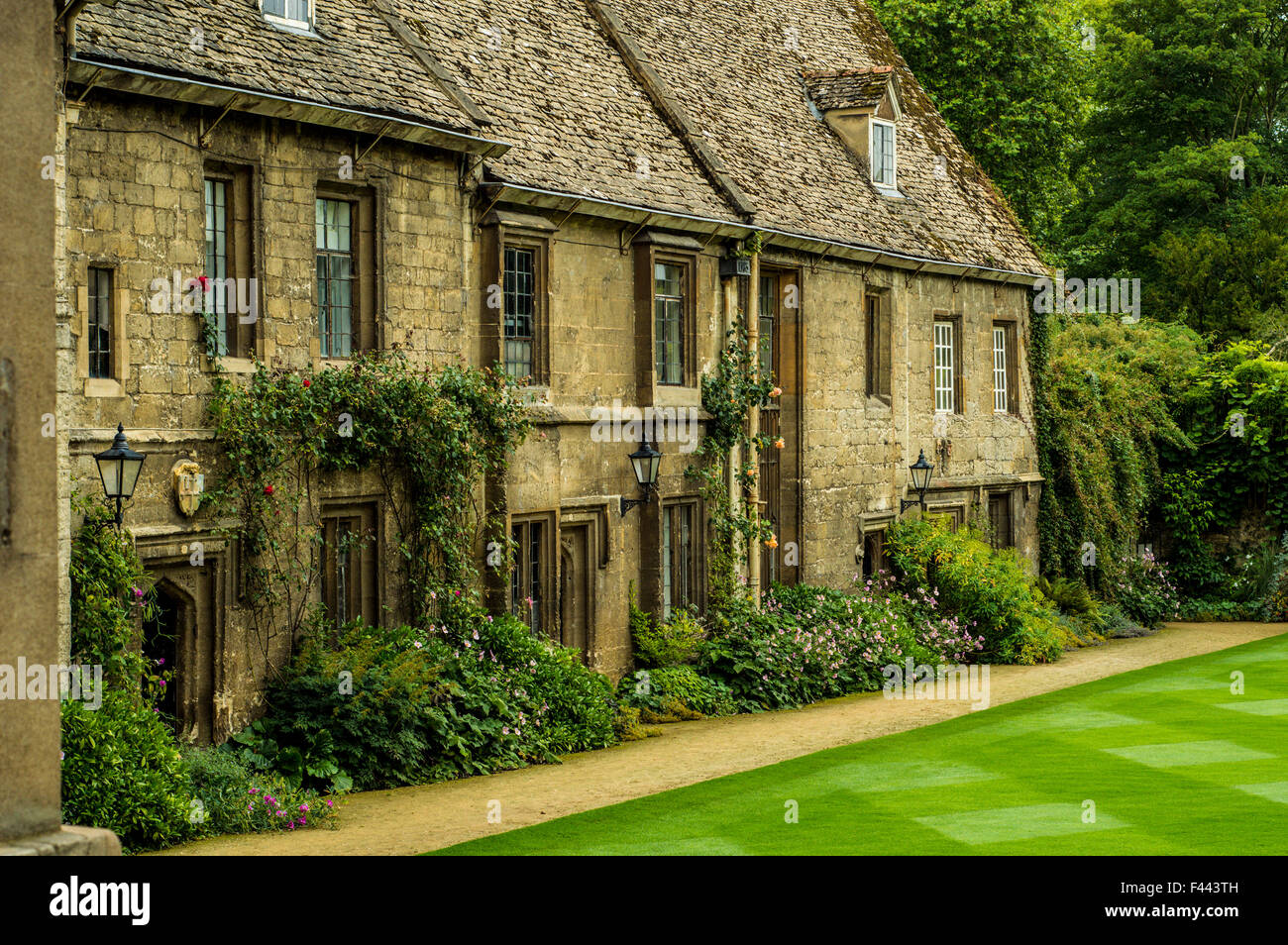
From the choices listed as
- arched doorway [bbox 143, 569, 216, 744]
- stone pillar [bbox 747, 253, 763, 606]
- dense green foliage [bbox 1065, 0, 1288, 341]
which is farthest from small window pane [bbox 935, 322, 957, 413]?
arched doorway [bbox 143, 569, 216, 744]

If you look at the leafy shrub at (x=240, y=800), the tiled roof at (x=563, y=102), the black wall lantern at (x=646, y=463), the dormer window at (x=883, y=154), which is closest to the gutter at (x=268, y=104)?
the tiled roof at (x=563, y=102)

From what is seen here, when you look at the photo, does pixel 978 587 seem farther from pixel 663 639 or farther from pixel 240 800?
pixel 240 800

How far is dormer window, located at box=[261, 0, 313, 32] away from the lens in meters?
15.4

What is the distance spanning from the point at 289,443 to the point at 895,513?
13243 millimetres

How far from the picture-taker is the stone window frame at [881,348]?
25312 mm

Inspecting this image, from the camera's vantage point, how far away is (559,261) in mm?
18484

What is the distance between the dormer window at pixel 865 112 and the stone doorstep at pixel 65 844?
73.1 feet

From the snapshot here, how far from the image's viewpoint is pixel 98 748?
11430 mm

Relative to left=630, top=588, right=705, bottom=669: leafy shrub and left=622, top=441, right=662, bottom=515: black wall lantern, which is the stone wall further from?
left=622, top=441, right=662, bottom=515: black wall lantern

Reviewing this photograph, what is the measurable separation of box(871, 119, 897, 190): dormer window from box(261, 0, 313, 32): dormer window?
42.1ft

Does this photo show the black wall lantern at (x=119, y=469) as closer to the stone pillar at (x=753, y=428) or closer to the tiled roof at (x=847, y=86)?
the stone pillar at (x=753, y=428)

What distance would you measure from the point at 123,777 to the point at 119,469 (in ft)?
8.00
